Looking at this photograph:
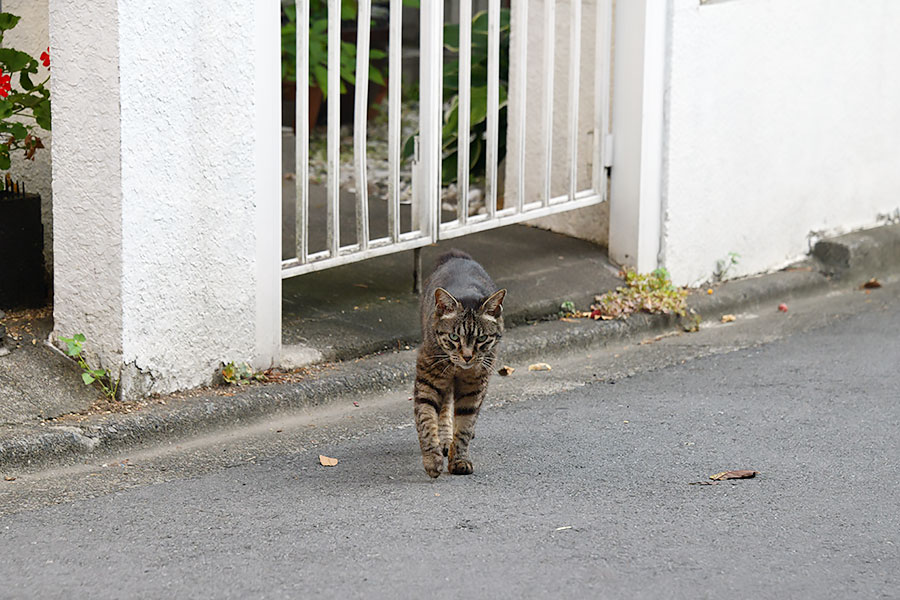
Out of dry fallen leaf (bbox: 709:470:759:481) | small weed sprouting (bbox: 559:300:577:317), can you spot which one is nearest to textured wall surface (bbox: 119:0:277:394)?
small weed sprouting (bbox: 559:300:577:317)

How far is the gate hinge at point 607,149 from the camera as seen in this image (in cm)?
702

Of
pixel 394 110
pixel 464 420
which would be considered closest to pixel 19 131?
pixel 394 110

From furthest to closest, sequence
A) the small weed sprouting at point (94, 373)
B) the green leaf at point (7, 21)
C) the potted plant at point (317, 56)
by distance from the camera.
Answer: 1. the potted plant at point (317, 56)
2. the green leaf at point (7, 21)
3. the small weed sprouting at point (94, 373)

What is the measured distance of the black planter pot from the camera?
549 cm

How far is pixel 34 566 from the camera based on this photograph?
3775mm

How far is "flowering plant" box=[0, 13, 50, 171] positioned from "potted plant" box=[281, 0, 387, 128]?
8.29 ft

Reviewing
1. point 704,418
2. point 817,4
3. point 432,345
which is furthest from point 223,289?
point 817,4

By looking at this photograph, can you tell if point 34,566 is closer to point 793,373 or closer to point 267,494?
point 267,494

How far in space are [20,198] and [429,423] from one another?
89.7 inches

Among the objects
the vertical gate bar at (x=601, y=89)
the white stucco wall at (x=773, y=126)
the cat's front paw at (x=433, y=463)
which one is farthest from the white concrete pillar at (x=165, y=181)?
the white stucco wall at (x=773, y=126)

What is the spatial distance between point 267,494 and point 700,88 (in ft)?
12.6

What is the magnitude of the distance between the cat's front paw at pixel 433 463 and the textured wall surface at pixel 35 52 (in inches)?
92.4

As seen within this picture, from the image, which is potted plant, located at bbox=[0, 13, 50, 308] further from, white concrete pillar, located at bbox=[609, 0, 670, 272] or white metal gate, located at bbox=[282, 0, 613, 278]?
white concrete pillar, located at bbox=[609, 0, 670, 272]

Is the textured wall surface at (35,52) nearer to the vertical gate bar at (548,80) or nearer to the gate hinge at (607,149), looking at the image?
the vertical gate bar at (548,80)
